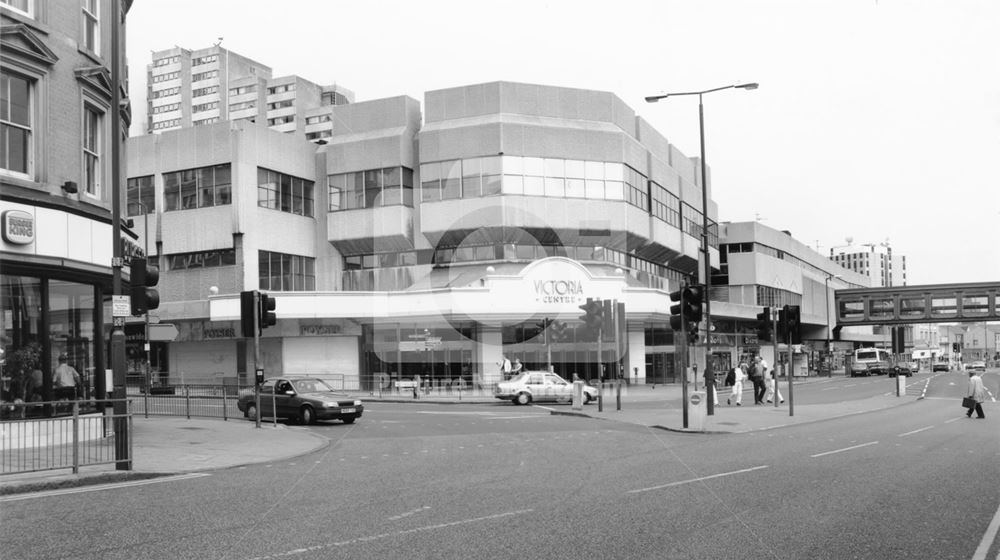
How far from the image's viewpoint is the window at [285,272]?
48875 mm

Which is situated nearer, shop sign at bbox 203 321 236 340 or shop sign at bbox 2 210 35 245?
shop sign at bbox 2 210 35 245

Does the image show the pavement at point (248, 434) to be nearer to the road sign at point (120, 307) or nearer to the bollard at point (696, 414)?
→ the bollard at point (696, 414)

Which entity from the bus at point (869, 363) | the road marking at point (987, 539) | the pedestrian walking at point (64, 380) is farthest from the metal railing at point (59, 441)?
the bus at point (869, 363)

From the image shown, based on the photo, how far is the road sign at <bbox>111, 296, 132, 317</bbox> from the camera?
13.9 meters

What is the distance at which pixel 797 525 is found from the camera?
28.7 ft

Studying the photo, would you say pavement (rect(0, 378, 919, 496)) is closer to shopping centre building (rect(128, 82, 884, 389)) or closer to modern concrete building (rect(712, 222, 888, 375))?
shopping centre building (rect(128, 82, 884, 389))

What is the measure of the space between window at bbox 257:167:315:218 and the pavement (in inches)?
680

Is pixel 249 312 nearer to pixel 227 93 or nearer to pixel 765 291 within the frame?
pixel 765 291

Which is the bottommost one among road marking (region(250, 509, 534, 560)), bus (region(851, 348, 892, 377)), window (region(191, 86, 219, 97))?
bus (region(851, 348, 892, 377))

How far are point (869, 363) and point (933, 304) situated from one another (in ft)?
51.6

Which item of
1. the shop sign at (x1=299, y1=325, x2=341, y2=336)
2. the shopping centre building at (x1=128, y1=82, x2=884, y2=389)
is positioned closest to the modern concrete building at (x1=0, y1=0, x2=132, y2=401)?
the shopping centre building at (x1=128, y1=82, x2=884, y2=389)

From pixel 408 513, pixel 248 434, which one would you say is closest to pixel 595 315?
pixel 248 434

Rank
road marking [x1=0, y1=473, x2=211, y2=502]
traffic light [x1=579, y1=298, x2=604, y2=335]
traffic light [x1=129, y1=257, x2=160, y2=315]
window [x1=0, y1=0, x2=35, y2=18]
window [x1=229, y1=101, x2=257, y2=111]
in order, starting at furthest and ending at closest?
window [x1=229, y1=101, x2=257, y2=111] < traffic light [x1=579, y1=298, x2=604, y2=335] < window [x1=0, y1=0, x2=35, y2=18] < traffic light [x1=129, y1=257, x2=160, y2=315] < road marking [x1=0, y1=473, x2=211, y2=502]

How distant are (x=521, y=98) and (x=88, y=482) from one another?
40.1m
